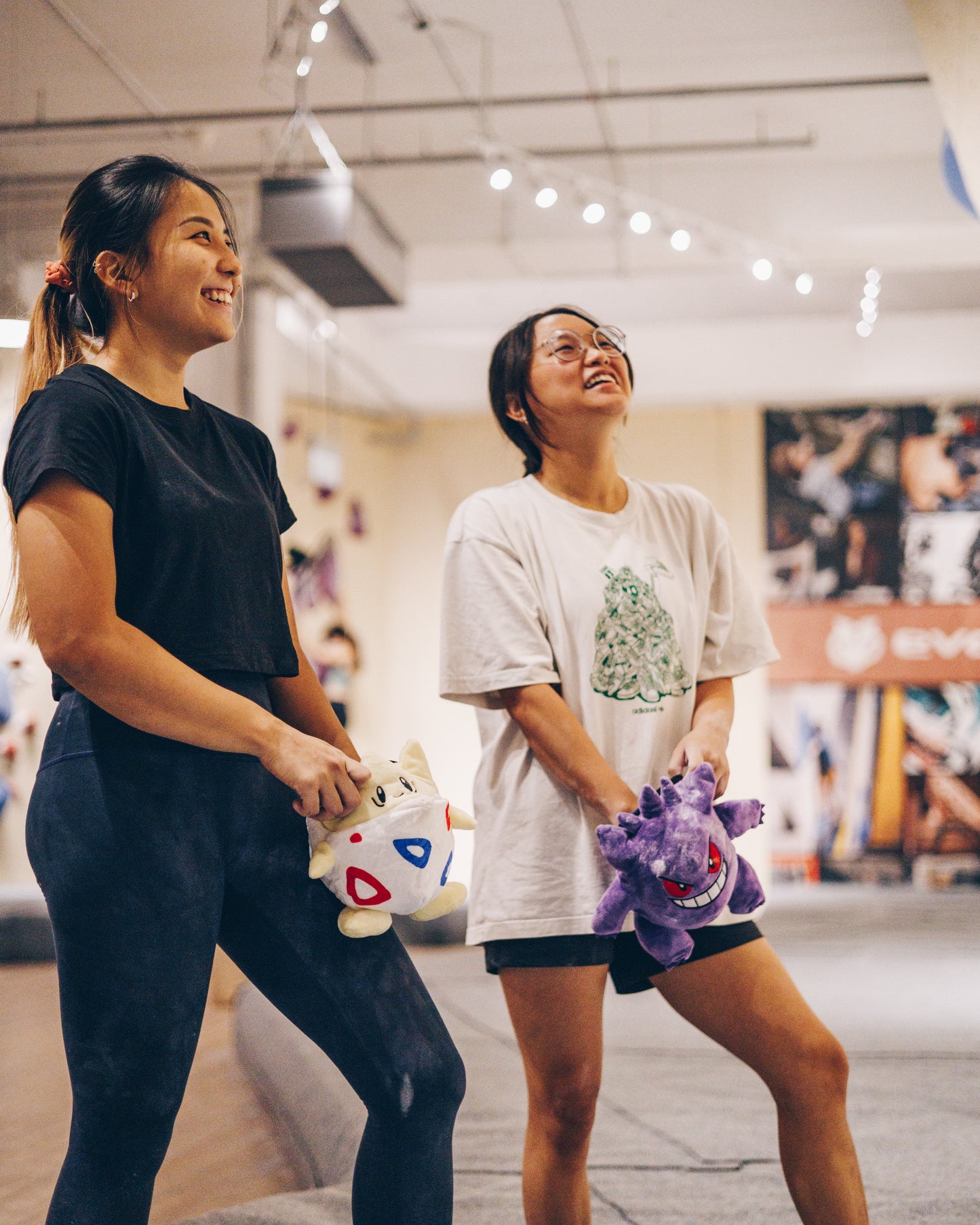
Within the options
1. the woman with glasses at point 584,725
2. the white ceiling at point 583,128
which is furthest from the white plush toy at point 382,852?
the white ceiling at point 583,128

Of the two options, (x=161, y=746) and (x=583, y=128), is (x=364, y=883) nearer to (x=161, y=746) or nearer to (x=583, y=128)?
(x=161, y=746)

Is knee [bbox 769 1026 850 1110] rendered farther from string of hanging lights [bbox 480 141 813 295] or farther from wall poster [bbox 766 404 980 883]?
wall poster [bbox 766 404 980 883]

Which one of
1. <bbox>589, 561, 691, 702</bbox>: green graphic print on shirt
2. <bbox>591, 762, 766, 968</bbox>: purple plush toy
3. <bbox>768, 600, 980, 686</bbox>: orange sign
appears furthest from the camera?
<bbox>768, 600, 980, 686</bbox>: orange sign

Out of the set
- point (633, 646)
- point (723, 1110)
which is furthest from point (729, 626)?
point (723, 1110)

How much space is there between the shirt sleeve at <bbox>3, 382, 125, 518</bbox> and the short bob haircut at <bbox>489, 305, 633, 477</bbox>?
78cm

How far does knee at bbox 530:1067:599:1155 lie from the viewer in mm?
1624

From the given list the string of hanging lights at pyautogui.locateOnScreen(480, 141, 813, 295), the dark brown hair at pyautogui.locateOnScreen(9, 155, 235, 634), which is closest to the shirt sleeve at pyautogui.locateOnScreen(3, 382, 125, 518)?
the dark brown hair at pyautogui.locateOnScreen(9, 155, 235, 634)

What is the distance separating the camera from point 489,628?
1704mm

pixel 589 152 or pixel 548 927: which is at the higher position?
pixel 589 152

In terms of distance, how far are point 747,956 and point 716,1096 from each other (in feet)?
6.39

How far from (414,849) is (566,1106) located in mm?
535

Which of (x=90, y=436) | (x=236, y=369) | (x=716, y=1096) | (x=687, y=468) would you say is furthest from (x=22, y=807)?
(x=687, y=468)

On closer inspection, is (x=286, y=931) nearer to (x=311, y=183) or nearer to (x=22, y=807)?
(x=22, y=807)

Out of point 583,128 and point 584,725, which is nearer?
point 584,725
